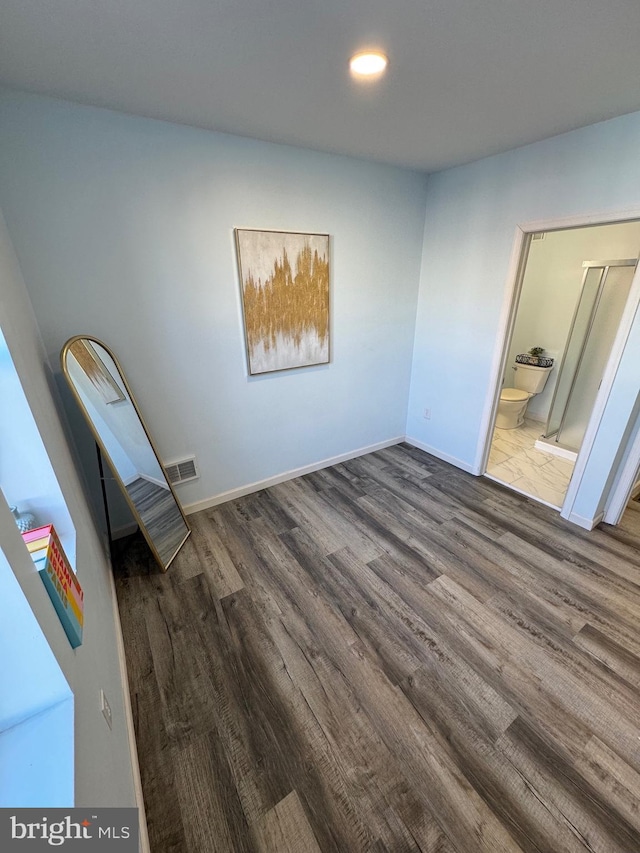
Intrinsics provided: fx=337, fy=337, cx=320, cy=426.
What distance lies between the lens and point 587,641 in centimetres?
168

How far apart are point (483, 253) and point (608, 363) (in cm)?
124

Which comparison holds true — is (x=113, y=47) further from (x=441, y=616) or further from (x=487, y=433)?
(x=487, y=433)

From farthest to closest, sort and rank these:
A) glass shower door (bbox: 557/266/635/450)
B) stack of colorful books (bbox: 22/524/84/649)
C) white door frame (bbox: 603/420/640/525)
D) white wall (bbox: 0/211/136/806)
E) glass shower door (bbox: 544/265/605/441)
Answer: glass shower door (bbox: 544/265/605/441)
glass shower door (bbox: 557/266/635/450)
white door frame (bbox: 603/420/640/525)
stack of colorful books (bbox: 22/524/84/649)
white wall (bbox: 0/211/136/806)

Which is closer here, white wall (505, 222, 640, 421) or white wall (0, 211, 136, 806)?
white wall (0, 211, 136, 806)

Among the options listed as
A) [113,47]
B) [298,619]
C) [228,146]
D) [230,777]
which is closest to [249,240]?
[228,146]

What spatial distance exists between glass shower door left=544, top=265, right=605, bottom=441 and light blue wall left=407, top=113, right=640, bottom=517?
1426 mm

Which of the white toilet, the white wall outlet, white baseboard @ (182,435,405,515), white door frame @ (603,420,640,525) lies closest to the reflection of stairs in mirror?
white baseboard @ (182,435,405,515)

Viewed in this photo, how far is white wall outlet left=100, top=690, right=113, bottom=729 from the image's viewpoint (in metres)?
1.04

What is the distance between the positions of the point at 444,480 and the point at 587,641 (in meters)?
1.52

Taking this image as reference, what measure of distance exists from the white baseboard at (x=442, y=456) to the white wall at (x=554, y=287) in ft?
5.93

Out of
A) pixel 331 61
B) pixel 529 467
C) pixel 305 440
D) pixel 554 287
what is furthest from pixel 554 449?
pixel 331 61

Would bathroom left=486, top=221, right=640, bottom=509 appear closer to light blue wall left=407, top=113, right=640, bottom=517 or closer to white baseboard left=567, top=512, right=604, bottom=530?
white baseboard left=567, top=512, right=604, bottom=530

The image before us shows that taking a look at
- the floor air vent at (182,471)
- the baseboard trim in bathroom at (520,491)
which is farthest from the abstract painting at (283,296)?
the baseboard trim in bathroom at (520,491)

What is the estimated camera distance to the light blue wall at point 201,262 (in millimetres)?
1722
